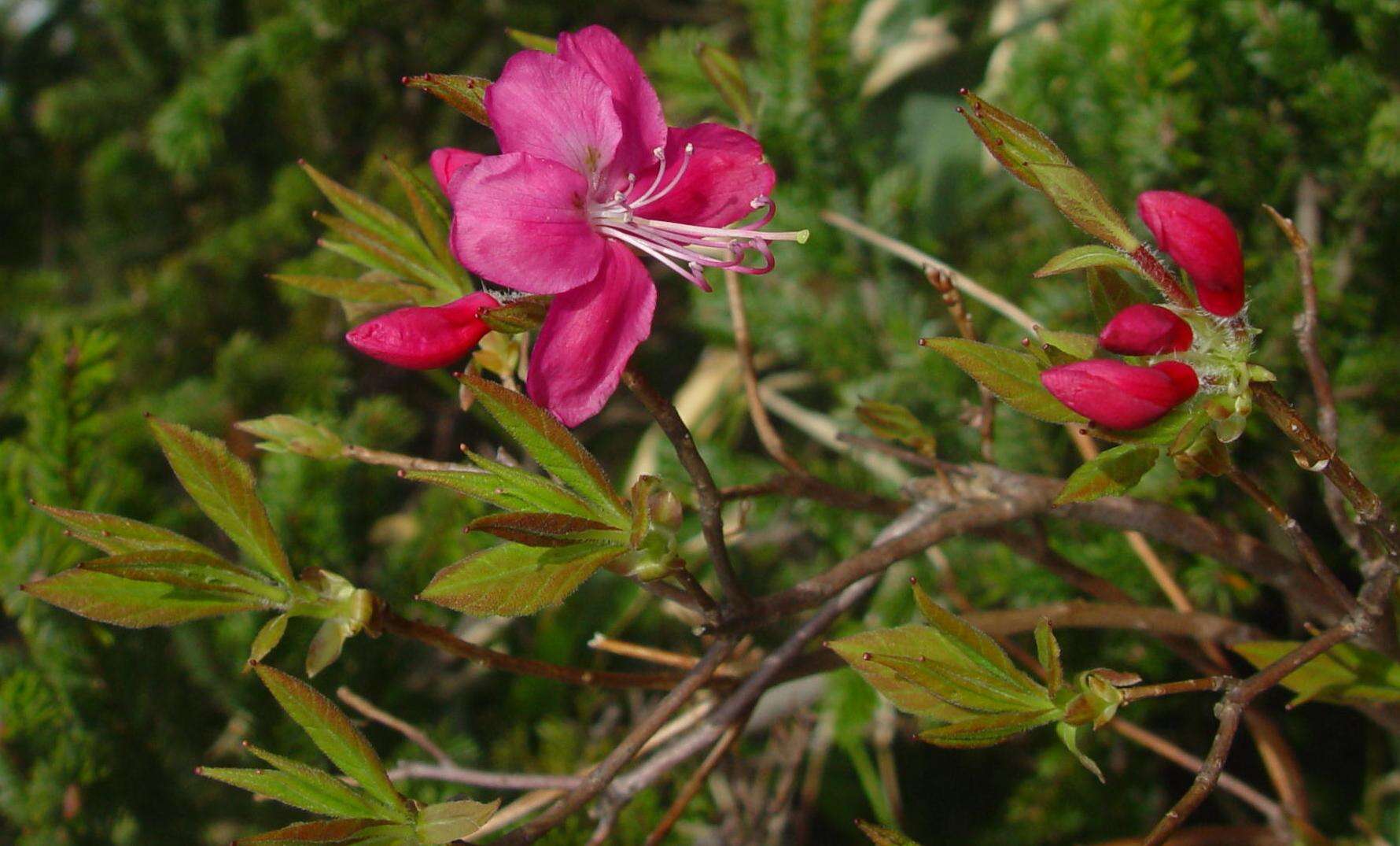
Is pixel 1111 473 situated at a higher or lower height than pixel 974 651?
higher

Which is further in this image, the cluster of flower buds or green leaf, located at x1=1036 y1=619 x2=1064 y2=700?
green leaf, located at x1=1036 y1=619 x2=1064 y2=700

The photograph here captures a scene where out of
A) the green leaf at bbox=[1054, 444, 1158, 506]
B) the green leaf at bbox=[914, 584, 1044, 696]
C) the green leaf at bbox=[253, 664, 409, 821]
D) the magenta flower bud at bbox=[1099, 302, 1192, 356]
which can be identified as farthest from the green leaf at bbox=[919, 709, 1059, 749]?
the green leaf at bbox=[253, 664, 409, 821]

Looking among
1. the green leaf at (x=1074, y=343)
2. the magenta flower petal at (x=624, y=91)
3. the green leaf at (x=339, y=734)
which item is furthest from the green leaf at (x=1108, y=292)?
the green leaf at (x=339, y=734)

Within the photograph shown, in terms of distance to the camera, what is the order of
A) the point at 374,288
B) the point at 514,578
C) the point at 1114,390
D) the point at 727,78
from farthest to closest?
the point at 727,78, the point at 374,288, the point at 514,578, the point at 1114,390

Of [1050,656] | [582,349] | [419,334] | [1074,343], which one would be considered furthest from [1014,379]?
[419,334]

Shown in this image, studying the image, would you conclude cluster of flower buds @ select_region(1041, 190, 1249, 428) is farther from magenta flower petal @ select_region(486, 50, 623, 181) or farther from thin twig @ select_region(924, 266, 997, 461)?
magenta flower petal @ select_region(486, 50, 623, 181)

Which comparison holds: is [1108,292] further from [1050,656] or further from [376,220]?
[376,220]
